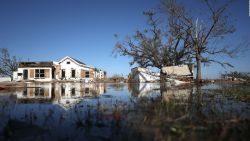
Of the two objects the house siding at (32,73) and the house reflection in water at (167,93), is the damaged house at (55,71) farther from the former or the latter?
the house reflection in water at (167,93)

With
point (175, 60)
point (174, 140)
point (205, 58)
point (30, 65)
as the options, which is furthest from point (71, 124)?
point (30, 65)

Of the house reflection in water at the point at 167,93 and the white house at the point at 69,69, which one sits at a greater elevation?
the white house at the point at 69,69

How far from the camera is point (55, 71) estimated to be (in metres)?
48.0

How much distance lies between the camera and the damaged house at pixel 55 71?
45.8 meters

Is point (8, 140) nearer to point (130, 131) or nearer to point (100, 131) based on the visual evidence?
point (100, 131)

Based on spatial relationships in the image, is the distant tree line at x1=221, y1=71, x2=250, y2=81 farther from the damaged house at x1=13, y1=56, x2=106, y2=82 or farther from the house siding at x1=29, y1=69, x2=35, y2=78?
the house siding at x1=29, y1=69, x2=35, y2=78

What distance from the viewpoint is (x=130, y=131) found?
391 centimetres

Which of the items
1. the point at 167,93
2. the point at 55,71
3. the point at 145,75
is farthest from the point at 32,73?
the point at 167,93

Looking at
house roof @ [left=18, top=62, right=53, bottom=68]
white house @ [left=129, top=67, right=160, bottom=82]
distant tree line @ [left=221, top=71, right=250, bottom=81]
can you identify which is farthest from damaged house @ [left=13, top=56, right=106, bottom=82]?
distant tree line @ [left=221, top=71, right=250, bottom=81]

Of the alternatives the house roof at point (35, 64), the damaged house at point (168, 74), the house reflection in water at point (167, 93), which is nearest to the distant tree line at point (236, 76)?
the damaged house at point (168, 74)

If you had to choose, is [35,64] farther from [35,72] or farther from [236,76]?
[236,76]

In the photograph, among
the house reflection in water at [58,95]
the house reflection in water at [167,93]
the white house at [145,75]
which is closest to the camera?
the house reflection in water at [58,95]

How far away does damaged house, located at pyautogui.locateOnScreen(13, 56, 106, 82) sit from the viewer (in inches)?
1801

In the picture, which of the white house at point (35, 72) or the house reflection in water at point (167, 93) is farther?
the white house at point (35, 72)
